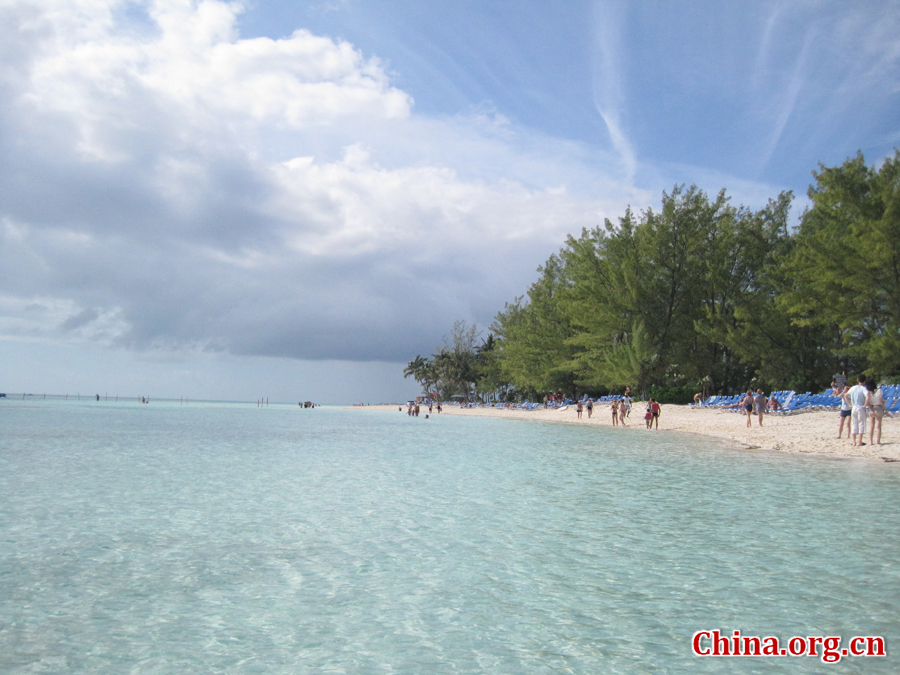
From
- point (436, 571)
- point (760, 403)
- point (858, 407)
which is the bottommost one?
point (436, 571)

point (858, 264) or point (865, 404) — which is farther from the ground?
point (858, 264)

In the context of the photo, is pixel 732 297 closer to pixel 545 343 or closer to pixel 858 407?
pixel 545 343

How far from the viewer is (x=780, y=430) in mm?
Result: 25312

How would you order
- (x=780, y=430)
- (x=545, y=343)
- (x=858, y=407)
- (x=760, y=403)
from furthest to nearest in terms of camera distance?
(x=545, y=343)
(x=760, y=403)
(x=780, y=430)
(x=858, y=407)

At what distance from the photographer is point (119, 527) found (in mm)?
8367

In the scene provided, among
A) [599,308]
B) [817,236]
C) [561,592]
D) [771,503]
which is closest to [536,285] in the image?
[599,308]

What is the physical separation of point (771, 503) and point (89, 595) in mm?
9574

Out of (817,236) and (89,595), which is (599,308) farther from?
(89,595)

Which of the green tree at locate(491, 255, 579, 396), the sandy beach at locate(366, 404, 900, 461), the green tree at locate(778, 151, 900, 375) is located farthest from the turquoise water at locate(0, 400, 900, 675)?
the green tree at locate(491, 255, 579, 396)

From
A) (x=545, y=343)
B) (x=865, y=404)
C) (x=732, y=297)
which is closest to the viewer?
(x=865, y=404)

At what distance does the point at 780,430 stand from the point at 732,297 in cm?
2273

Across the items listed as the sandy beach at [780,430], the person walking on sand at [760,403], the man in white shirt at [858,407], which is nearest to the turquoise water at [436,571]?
the man in white shirt at [858,407]

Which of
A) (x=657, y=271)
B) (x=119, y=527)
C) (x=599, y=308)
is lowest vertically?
(x=119, y=527)

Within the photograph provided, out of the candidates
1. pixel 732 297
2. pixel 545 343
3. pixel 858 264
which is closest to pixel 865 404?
pixel 858 264
